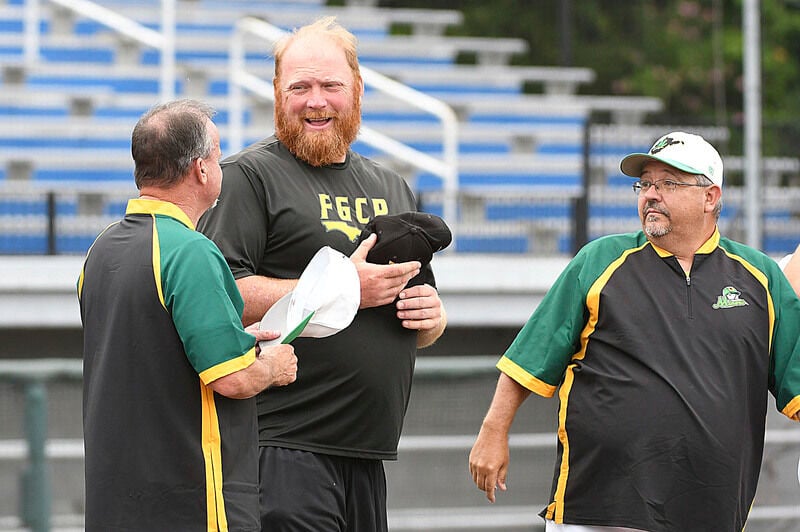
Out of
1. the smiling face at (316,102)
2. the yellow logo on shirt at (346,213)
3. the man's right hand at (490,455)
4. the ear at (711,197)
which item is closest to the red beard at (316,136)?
the smiling face at (316,102)

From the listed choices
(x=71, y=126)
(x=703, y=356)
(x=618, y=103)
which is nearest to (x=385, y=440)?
(x=703, y=356)

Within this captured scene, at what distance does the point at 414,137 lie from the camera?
476 inches

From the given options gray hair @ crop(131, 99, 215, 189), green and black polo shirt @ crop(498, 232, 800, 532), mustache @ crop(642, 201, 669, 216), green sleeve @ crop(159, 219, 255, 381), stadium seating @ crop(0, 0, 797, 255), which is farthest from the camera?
stadium seating @ crop(0, 0, 797, 255)

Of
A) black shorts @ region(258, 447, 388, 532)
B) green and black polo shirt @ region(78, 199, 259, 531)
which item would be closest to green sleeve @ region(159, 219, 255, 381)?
green and black polo shirt @ region(78, 199, 259, 531)

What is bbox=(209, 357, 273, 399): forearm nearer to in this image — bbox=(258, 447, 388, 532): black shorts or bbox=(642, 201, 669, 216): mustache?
bbox=(258, 447, 388, 532): black shorts

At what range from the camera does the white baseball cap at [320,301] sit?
12.0 feet

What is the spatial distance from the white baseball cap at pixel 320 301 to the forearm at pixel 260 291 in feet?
0.52

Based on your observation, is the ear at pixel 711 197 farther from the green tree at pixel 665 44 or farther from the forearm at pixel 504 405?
the green tree at pixel 665 44

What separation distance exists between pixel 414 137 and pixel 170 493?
888cm

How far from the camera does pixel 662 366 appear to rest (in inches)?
160

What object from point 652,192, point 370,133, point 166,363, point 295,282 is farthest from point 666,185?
point 370,133

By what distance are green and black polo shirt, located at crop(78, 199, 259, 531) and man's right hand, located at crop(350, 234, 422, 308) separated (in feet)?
1.71

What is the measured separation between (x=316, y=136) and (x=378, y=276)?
495 millimetres

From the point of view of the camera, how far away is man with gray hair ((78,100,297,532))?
3346 millimetres
